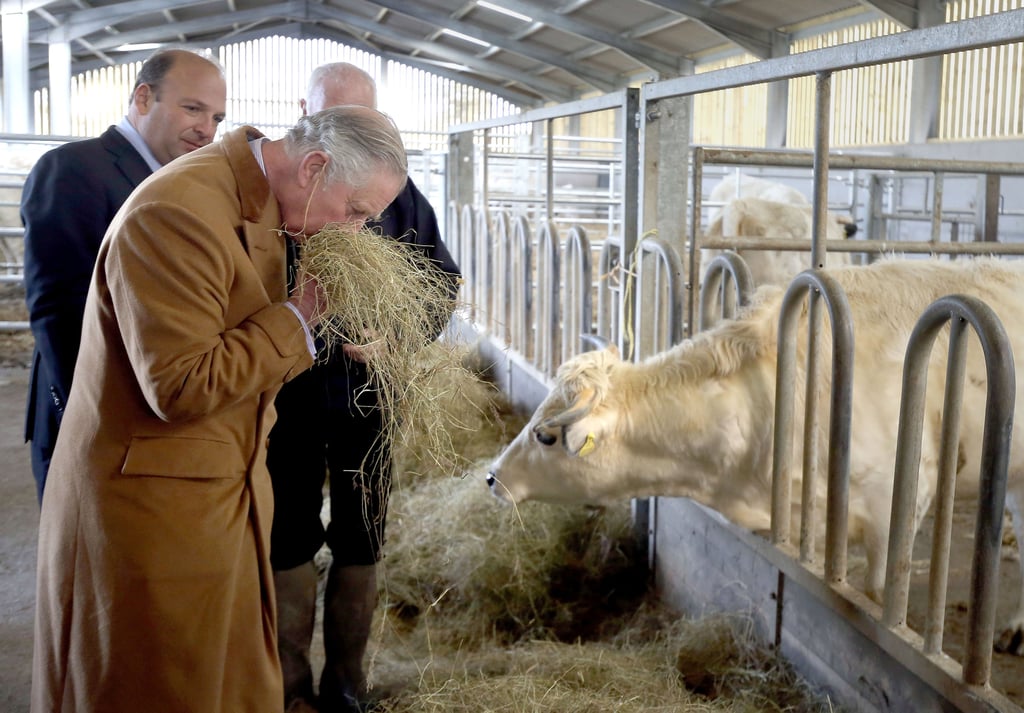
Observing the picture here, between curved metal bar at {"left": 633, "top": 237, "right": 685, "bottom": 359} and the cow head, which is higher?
curved metal bar at {"left": 633, "top": 237, "right": 685, "bottom": 359}

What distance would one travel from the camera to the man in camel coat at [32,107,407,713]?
1.62 meters

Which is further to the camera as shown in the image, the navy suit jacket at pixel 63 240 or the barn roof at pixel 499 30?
the barn roof at pixel 499 30

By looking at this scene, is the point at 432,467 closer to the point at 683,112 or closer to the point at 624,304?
the point at 624,304

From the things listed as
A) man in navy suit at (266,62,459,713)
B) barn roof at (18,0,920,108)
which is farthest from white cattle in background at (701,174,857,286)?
barn roof at (18,0,920,108)

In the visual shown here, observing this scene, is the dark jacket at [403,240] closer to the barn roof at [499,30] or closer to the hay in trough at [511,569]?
the hay in trough at [511,569]

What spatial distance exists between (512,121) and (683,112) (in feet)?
7.31

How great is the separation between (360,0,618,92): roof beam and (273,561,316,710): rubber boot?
16193 mm

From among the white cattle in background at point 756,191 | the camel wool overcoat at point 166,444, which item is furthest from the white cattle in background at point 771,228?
the camel wool overcoat at point 166,444

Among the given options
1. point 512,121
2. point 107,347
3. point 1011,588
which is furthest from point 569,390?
point 512,121

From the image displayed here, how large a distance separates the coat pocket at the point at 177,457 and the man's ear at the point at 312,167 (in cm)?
50

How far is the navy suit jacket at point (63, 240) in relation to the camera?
2273mm

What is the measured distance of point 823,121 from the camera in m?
2.56

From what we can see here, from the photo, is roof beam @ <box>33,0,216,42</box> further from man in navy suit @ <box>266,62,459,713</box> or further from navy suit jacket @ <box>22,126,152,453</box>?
navy suit jacket @ <box>22,126,152,453</box>

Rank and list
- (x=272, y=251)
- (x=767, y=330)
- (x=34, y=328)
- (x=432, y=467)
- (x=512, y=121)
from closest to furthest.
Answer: (x=272, y=251)
(x=34, y=328)
(x=767, y=330)
(x=432, y=467)
(x=512, y=121)
